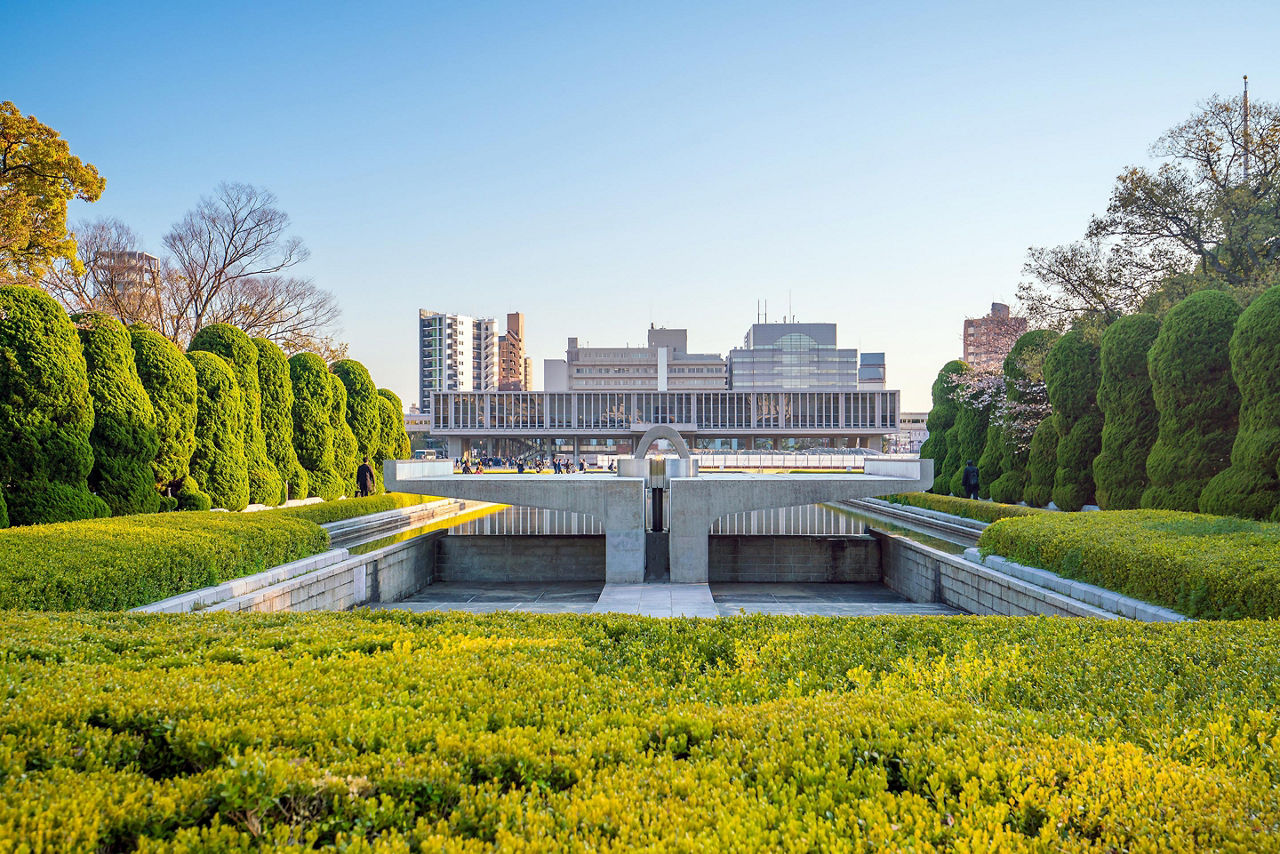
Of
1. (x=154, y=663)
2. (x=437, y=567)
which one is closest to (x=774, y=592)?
(x=437, y=567)

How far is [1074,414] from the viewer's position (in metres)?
18.3

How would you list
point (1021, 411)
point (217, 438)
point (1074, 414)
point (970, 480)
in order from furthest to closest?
point (970, 480), point (1021, 411), point (1074, 414), point (217, 438)

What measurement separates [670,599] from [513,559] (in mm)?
6490

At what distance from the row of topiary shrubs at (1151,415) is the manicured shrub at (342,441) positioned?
20660mm

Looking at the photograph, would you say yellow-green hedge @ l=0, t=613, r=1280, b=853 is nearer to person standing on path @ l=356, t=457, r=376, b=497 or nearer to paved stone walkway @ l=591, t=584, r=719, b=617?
paved stone walkway @ l=591, t=584, r=719, b=617

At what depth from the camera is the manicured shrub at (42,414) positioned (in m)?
12.3

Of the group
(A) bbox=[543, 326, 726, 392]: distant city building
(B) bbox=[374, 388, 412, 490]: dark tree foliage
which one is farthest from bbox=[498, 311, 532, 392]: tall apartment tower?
(B) bbox=[374, 388, 412, 490]: dark tree foliage

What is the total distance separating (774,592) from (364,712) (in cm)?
1459

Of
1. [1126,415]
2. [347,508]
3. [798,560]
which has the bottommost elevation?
[798,560]

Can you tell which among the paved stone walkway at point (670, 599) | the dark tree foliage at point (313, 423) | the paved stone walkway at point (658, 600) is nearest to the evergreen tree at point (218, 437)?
the dark tree foliage at point (313, 423)

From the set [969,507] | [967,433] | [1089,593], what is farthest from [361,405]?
[1089,593]

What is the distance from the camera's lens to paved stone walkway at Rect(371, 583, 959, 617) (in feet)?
44.0

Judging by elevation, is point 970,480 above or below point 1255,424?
below

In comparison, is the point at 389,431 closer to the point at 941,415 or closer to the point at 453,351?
the point at 941,415
